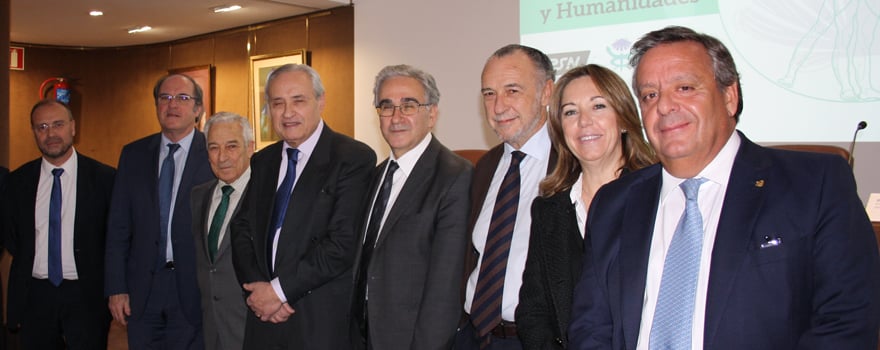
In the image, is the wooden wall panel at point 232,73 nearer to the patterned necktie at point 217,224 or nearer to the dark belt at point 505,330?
the patterned necktie at point 217,224

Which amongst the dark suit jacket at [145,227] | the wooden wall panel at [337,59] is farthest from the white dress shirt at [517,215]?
the wooden wall panel at [337,59]

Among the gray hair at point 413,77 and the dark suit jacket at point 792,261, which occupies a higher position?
the gray hair at point 413,77

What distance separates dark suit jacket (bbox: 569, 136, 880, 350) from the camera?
4.48ft

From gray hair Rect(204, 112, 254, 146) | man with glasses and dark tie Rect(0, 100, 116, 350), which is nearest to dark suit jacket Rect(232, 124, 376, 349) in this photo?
gray hair Rect(204, 112, 254, 146)

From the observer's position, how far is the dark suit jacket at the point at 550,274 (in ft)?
6.37

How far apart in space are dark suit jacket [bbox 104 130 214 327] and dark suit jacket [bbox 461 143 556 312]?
1.61 metres

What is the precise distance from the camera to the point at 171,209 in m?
3.45

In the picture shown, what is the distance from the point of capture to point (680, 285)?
1.52 meters

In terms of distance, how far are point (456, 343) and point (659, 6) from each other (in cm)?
359

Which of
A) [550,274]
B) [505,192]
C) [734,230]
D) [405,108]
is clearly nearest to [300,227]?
[405,108]

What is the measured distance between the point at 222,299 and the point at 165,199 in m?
0.71

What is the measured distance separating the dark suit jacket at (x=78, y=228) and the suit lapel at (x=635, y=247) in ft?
10.5

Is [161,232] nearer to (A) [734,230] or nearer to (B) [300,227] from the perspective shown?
(B) [300,227]

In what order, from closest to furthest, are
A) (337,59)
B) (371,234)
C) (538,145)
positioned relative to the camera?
(538,145), (371,234), (337,59)
